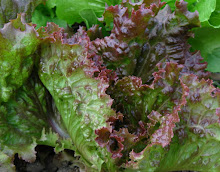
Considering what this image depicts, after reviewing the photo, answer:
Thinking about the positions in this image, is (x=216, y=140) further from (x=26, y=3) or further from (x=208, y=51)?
(x=26, y=3)

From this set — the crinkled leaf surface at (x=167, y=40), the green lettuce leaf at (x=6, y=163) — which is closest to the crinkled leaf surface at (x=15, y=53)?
the green lettuce leaf at (x=6, y=163)

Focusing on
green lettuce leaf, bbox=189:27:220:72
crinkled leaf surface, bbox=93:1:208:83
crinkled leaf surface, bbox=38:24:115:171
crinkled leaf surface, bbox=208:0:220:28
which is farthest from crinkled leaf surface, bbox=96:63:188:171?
green lettuce leaf, bbox=189:27:220:72

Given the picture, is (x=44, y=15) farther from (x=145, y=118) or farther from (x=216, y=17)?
(x=216, y=17)

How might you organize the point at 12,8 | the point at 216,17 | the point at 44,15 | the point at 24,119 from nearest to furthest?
the point at 24,119 < the point at 12,8 < the point at 216,17 < the point at 44,15

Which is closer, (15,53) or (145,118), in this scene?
(15,53)

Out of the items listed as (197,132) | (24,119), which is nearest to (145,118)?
(197,132)

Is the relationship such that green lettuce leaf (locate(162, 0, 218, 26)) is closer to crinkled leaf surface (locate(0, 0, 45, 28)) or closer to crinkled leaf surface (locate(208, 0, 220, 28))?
crinkled leaf surface (locate(208, 0, 220, 28))

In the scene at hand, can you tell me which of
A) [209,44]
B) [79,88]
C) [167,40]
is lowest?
[209,44]

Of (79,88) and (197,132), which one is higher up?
(79,88)

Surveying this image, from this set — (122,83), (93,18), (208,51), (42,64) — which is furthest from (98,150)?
(208,51)
